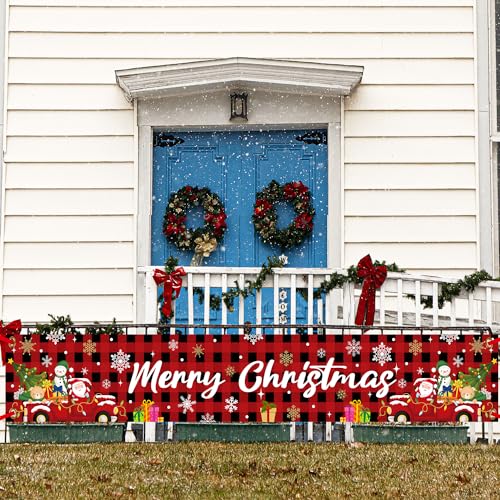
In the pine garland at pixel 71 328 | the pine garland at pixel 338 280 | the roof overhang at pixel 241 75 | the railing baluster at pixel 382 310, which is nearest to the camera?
the pine garland at pixel 71 328

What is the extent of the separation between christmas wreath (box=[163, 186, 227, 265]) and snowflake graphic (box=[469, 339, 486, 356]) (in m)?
3.19

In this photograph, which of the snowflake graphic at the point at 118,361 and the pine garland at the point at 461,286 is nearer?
the snowflake graphic at the point at 118,361

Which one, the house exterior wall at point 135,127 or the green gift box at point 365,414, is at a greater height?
the house exterior wall at point 135,127

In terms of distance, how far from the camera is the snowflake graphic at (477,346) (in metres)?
7.38

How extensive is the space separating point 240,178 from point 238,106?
66cm

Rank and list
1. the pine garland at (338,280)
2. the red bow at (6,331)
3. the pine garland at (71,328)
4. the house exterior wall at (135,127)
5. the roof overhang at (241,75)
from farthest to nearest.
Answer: the house exterior wall at (135,127) < the roof overhang at (241,75) < the pine garland at (338,280) < the pine garland at (71,328) < the red bow at (6,331)

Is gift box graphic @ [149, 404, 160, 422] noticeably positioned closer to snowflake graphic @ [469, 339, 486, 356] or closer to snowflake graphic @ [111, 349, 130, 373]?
snowflake graphic @ [111, 349, 130, 373]

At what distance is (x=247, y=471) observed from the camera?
253 inches

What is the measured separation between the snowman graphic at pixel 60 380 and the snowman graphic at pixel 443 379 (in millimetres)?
2518

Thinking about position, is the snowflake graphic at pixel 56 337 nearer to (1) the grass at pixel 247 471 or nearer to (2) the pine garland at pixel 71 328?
(2) the pine garland at pixel 71 328

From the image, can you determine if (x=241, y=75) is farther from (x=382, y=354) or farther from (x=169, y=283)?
(x=382, y=354)

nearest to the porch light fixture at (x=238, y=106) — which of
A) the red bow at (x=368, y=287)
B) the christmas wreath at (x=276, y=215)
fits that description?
the christmas wreath at (x=276, y=215)
